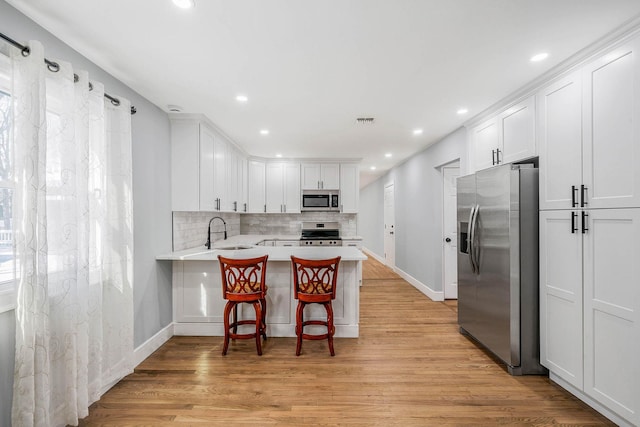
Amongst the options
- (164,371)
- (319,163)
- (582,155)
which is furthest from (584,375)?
(319,163)

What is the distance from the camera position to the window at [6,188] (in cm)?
145

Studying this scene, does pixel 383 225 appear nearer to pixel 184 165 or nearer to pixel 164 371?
pixel 184 165

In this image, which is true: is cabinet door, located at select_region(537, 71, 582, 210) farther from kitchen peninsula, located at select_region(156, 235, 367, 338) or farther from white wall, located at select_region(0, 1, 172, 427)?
white wall, located at select_region(0, 1, 172, 427)

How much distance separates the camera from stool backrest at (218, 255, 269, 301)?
2.62 meters

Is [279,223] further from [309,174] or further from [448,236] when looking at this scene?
[448,236]

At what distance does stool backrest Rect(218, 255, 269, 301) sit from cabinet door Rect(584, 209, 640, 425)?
8.39 feet

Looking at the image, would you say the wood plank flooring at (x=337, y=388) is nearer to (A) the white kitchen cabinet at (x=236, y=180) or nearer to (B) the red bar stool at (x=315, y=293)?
(B) the red bar stool at (x=315, y=293)

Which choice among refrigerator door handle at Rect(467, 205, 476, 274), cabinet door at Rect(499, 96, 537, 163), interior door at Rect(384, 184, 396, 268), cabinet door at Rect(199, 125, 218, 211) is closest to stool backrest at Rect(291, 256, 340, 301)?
refrigerator door handle at Rect(467, 205, 476, 274)

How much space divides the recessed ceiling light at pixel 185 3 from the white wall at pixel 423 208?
331cm

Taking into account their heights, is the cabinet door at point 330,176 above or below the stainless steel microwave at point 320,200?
above

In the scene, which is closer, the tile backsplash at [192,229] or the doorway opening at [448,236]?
the tile backsplash at [192,229]

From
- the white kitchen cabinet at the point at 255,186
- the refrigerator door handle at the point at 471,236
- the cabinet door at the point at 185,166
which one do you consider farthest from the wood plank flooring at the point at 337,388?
the white kitchen cabinet at the point at 255,186

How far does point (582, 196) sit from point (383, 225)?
19.9 feet

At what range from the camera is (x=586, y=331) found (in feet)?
6.37
